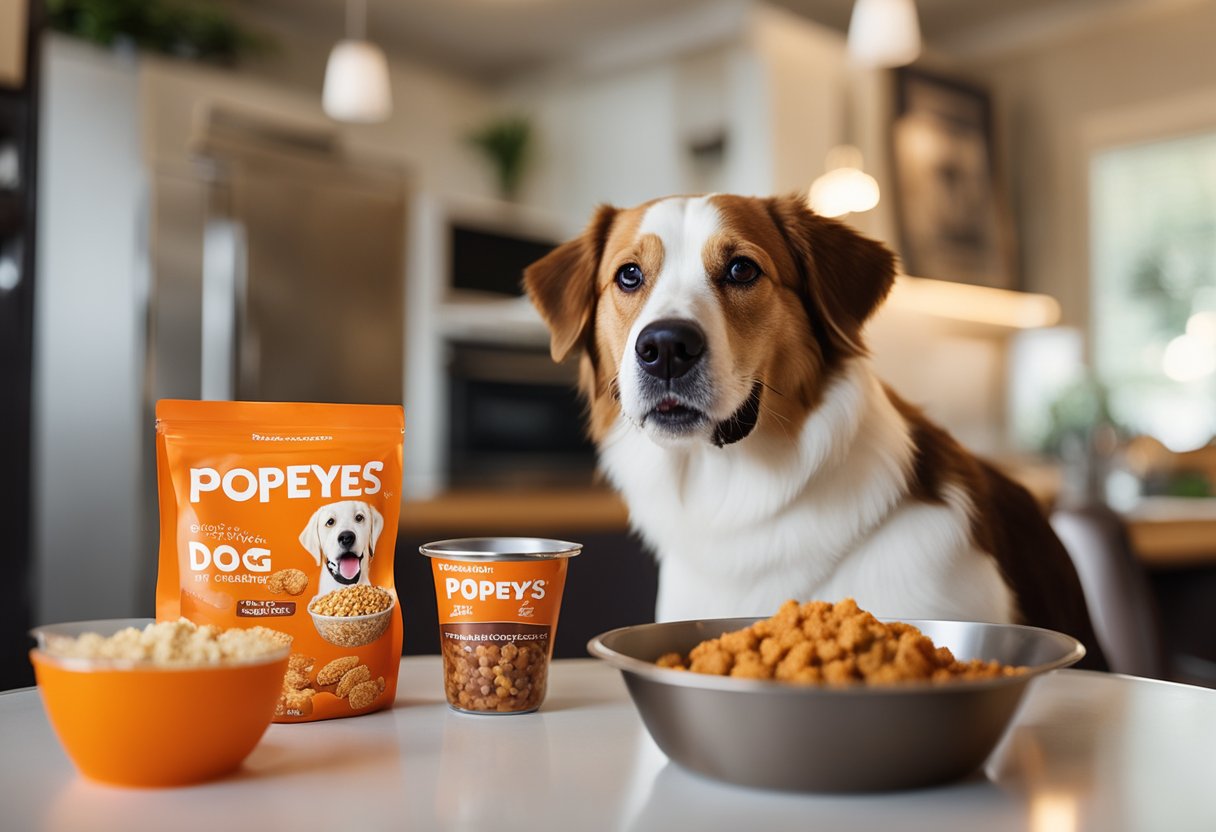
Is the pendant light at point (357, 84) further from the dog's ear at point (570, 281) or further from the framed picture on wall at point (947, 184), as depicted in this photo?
the framed picture on wall at point (947, 184)

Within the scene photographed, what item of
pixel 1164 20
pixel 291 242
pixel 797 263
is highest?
pixel 1164 20

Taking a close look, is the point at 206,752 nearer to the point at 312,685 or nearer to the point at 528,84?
the point at 312,685

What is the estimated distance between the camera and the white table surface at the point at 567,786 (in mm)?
600

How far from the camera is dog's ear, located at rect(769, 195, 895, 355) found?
132cm

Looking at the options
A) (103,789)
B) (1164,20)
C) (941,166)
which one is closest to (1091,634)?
(103,789)

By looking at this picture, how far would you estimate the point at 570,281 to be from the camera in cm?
146

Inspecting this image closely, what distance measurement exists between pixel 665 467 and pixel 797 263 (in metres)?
0.32

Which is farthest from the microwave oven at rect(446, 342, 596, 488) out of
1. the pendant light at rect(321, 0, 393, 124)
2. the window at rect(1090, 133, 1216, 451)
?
the window at rect(1090, 133, 1216, 451)

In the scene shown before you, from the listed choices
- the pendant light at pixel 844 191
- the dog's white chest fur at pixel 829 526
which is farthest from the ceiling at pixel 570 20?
the dog's white chest fur at pixel 829 526

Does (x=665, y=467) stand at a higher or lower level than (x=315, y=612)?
higher

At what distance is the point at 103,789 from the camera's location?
2.18 ft

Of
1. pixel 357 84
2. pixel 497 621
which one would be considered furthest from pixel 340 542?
pixel 357 84

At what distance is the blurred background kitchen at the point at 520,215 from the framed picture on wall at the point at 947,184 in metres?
0.02

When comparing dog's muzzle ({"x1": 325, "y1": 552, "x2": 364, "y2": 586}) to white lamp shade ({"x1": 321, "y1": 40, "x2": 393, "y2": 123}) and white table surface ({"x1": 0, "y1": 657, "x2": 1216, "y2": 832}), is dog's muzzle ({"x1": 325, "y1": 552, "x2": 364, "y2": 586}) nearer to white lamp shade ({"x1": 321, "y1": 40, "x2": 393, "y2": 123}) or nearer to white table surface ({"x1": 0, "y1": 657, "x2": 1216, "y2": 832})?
white table surface ({"x1": 0, "y1": 657, "x2": 1216, "y2": 832})
